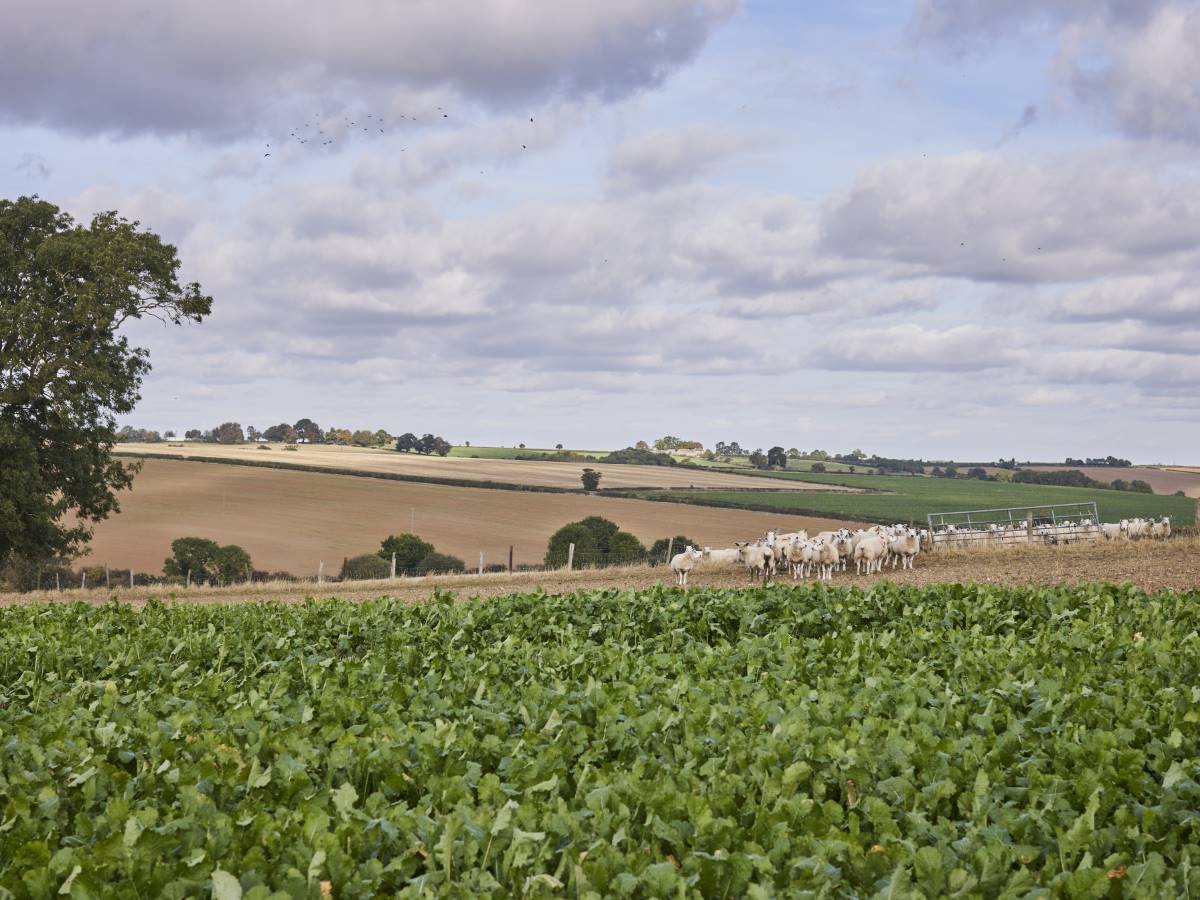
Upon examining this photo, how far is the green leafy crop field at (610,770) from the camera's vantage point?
602 cm

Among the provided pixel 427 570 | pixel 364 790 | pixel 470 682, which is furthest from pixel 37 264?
pixel 364 790

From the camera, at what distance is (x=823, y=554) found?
3725 centimetres

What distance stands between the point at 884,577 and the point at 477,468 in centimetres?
8328

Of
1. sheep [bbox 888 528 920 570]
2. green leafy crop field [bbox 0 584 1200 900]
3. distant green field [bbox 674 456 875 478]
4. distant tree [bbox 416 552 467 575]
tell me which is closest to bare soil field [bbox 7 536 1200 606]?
sheep [bbox 888 528 920 570]

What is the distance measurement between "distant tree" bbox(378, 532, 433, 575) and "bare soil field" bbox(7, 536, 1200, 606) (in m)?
24.7

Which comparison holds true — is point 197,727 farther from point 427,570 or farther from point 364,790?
point 427,570

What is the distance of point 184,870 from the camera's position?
6117 mm

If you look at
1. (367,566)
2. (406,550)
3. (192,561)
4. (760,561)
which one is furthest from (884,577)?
(192,561)

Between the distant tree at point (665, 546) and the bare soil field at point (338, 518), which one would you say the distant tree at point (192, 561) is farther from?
the distant tree at point (665, 546)

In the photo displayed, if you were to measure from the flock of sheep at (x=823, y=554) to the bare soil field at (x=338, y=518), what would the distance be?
28.7m

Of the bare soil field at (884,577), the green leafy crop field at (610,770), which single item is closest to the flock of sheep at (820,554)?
the bare soil field at (884,577)

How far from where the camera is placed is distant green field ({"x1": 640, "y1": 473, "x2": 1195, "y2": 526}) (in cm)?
8750

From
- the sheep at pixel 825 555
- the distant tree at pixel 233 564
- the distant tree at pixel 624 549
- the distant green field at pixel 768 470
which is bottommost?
the distant tree at pixel 233 564

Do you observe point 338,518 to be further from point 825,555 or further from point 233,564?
point 825,555
